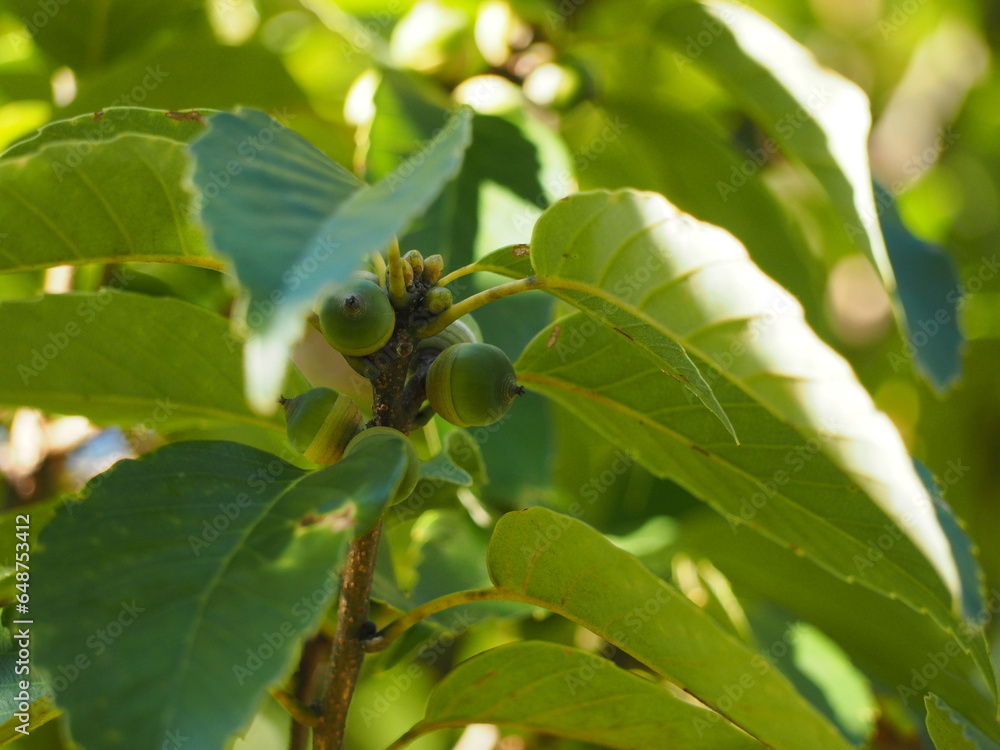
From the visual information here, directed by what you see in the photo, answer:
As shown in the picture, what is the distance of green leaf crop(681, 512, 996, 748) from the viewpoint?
1.19 m

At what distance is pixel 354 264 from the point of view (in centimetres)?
38

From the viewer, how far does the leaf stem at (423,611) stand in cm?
68

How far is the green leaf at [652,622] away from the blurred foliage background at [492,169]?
265 millimetres

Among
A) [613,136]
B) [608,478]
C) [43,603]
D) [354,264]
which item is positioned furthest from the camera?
[613,136]

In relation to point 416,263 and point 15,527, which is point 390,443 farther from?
point 15,527

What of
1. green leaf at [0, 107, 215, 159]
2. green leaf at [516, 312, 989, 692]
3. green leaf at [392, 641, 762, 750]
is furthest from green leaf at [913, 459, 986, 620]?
green leaf at [0, 107, 215, 159]

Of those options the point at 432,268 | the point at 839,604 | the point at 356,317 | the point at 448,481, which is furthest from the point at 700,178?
the point at 356,317

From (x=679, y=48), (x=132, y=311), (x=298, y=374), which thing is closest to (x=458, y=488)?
(x=298, y=374)

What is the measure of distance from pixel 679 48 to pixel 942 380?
54cm

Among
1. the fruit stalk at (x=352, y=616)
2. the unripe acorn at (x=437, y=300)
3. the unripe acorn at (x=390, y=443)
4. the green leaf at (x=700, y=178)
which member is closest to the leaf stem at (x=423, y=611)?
the fruit stalk at (x=352, y=616)

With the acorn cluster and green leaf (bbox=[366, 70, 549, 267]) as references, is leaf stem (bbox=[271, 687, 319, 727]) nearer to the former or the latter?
the acorn cluster

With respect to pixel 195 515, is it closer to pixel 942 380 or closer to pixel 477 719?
pixel 477 719

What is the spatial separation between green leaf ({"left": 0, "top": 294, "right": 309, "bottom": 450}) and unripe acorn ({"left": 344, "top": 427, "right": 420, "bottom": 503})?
0.25 m

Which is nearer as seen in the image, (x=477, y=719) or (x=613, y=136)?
(x=477, y=719)
